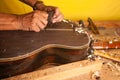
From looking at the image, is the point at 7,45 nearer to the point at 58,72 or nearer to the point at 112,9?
the point at 58,72

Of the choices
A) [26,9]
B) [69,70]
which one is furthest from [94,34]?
[26,9]

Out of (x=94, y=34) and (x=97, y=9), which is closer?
(x=94, y=34)

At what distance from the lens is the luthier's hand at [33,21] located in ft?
3.29

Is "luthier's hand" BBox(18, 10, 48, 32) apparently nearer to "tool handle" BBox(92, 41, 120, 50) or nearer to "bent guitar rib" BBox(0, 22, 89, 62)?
"bent guitar rib" BBox(0, 22, 89, 62)

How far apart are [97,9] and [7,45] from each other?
1.02 metres

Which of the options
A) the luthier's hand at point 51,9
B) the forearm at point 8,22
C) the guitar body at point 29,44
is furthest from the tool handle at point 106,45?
the forearm at point 8,22

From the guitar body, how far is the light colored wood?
55 millimetres

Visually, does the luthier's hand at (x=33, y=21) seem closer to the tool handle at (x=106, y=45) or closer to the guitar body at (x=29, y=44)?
the guitar body at (x=29, y=44)

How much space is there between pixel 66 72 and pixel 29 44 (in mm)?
237

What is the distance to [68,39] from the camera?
3.34 ft

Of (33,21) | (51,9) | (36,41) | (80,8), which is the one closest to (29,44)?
(36,41)

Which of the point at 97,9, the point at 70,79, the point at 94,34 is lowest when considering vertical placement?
the point at 70,79

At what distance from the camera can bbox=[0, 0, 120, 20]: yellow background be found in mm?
1533

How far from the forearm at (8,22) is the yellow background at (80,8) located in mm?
554
